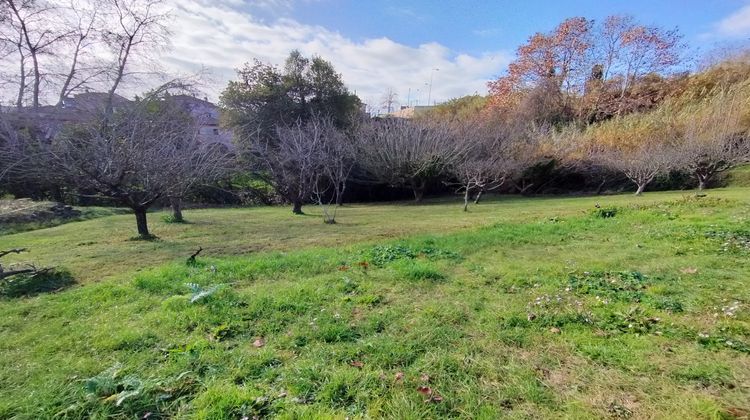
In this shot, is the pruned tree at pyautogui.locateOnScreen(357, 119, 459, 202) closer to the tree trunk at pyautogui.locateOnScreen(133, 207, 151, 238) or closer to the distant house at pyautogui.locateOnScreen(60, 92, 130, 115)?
the distant house at pyautogui.locateOnScreen(60, 92, 130, 115)

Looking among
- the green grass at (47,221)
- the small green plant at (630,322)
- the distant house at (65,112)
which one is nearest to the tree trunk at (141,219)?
the distant house at (65,112)

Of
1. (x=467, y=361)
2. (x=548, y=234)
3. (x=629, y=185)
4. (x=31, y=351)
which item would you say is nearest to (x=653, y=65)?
(x=629, y=185)

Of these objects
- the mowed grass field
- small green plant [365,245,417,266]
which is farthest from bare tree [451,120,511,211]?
the mowed grass field

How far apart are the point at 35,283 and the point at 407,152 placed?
50.3 ft

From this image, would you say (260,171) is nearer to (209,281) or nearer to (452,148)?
(452,148)

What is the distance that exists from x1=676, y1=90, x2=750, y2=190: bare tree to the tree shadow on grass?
19328mm

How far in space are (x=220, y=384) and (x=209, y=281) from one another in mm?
2346

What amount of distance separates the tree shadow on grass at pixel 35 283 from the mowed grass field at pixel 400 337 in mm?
198

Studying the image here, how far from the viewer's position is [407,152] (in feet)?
59.7

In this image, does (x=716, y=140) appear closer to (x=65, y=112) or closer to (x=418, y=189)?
(x=418, y=189)

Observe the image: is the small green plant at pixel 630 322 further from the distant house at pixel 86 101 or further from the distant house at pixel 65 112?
the distant house at pixel 86 101

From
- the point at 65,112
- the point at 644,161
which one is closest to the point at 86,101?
the point at 65,112

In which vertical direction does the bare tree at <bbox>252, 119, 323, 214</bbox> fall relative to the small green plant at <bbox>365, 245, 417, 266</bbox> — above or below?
above

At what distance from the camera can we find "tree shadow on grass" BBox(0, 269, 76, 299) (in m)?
4.29
